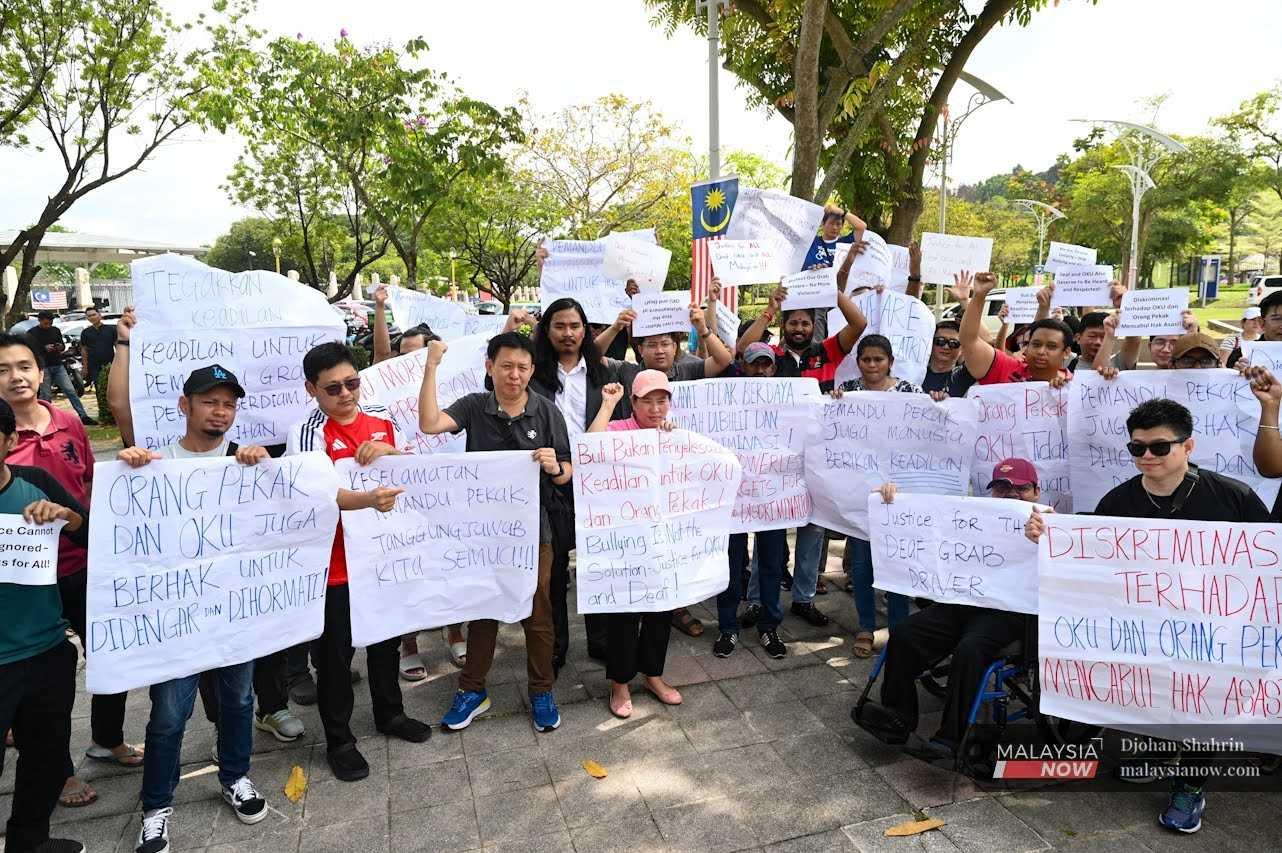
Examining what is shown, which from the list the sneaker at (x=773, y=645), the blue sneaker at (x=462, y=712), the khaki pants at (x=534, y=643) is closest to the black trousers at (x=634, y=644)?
the khaki pants at (x=534, y=643)

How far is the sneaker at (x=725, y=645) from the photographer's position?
5.07 m

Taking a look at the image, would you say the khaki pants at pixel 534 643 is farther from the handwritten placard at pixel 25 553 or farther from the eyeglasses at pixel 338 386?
the handwritten placard at pixel 25 553

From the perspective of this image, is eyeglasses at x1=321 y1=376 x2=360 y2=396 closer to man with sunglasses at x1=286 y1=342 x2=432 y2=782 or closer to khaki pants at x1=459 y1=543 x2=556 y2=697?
man with sunglasses at x1=286 y1=342 x2=432 y2=782

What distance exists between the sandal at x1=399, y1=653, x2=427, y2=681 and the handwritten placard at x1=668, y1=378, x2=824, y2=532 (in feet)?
7.29

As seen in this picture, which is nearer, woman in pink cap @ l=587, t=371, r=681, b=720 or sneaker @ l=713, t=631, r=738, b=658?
woman in pink cap @ l=587, t=371, r=681, b=720

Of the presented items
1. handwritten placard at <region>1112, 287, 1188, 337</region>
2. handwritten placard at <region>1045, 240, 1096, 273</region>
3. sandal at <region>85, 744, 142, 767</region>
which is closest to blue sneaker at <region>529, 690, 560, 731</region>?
sandal at <region>85, 744, 142, 767</region>

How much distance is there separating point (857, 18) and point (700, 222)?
5.62m

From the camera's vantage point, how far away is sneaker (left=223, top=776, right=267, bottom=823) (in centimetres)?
350

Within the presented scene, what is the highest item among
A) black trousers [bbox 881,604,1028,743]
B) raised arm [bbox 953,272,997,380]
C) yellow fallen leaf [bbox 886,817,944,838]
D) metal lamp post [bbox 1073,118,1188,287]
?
metal lamp post [bbox 1073,118,1188,287]

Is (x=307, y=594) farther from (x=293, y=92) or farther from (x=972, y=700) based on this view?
(x=293, y=92)

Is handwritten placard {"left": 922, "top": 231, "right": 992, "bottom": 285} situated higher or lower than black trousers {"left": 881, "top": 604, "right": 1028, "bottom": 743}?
higher

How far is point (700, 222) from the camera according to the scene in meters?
Result: 8.19

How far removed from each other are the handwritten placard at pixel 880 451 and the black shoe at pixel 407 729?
8.75 ft

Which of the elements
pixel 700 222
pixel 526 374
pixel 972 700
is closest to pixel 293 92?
pixel 700 222
